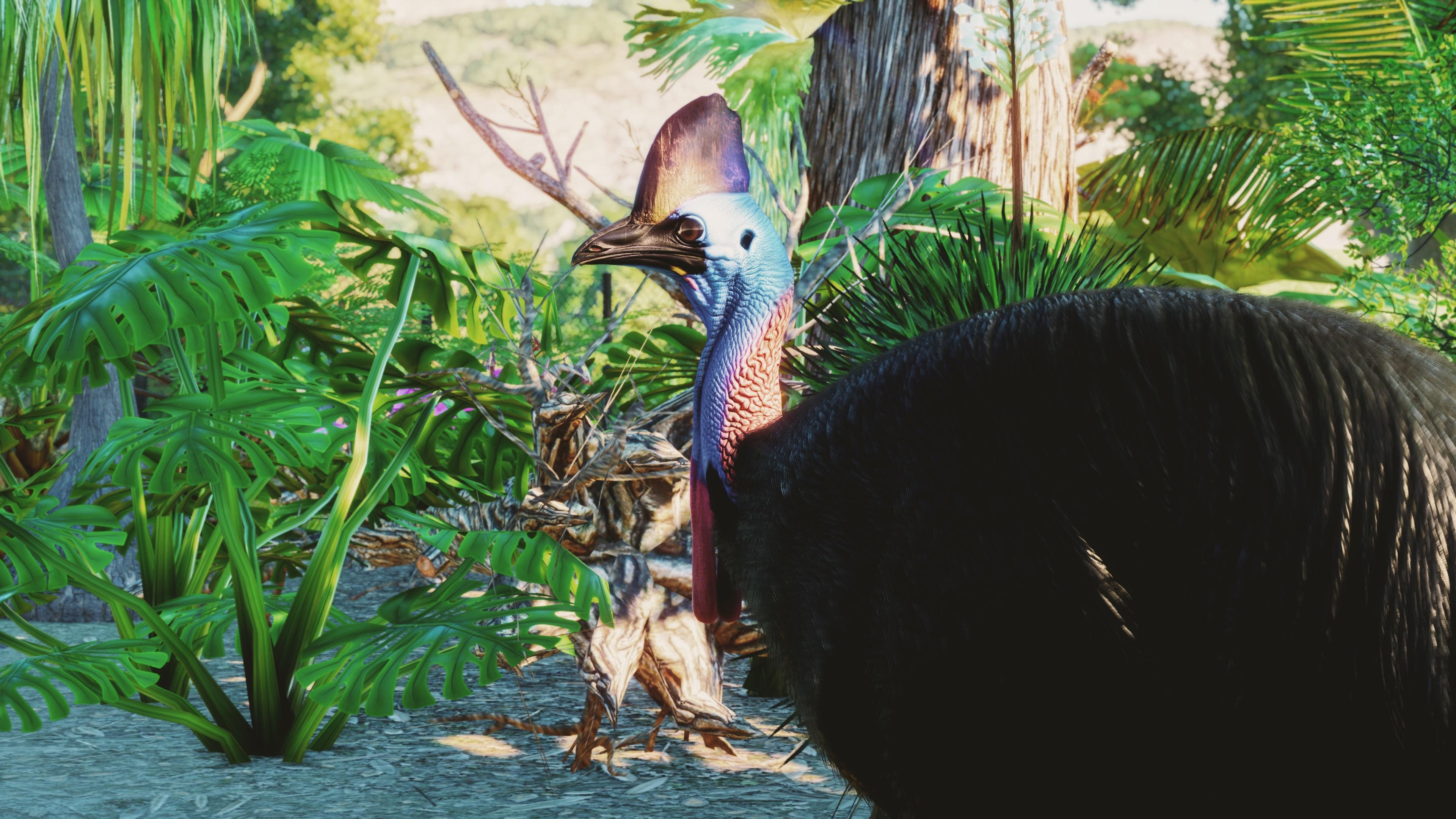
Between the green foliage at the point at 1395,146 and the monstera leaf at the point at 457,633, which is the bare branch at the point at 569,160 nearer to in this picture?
the monstera leaf at the point at 457,633

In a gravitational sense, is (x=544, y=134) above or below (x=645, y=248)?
above

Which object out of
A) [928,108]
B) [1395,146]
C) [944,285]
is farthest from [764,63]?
[1395,146]

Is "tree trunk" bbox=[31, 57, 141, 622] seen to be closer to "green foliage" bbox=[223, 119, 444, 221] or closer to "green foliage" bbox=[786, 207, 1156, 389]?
"green foliage" bbox=[223, 119, 444, 221]

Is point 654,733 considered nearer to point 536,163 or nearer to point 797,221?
point 797,221

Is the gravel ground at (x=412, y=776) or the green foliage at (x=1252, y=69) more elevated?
the green foliage at (x=1252, y=69)

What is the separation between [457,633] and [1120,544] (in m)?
1.55

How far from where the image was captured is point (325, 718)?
3.41m

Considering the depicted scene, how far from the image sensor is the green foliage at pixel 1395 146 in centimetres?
306

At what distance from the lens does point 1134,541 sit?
1608 millimetres

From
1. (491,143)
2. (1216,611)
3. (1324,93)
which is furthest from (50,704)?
(1324,93)

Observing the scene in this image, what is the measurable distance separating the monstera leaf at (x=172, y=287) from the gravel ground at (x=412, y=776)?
1.00 m

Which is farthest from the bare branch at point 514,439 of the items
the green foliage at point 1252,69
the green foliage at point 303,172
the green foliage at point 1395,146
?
the green foliage at point 1252,69

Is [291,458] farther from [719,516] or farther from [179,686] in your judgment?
[719,516]

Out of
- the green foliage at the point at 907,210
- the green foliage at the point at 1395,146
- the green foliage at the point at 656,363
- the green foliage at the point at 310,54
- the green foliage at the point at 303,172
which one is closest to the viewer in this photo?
the green foliage at the point at 1395,146
